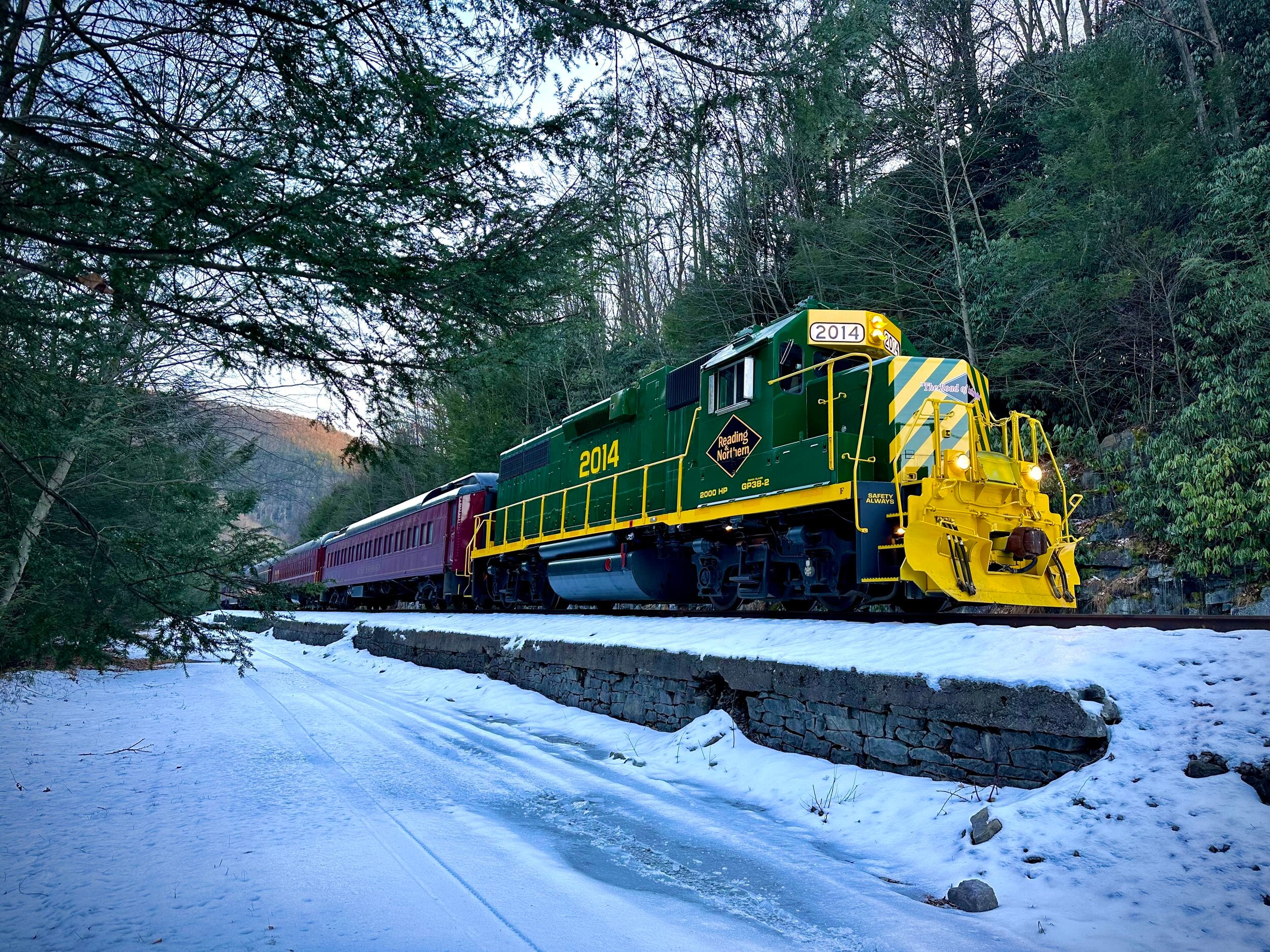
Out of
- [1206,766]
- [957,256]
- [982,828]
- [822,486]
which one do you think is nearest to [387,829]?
[982,828]

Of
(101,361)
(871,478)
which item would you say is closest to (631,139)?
(101,361)

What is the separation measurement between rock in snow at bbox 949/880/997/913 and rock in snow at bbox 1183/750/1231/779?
1119 mm

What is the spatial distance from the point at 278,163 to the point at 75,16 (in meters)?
0.96

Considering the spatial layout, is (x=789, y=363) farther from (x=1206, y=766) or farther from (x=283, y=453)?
(x=1206, y=766)

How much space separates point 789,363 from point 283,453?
17.0ft

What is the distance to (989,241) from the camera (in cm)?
1642

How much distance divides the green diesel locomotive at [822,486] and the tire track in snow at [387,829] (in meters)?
4.28

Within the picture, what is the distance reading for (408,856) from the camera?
4020 millimetres

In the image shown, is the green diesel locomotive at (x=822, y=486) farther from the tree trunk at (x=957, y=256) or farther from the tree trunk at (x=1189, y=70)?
the tree trunk at (x=1189, y=70)

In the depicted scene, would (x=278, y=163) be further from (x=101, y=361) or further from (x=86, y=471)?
(x=86, y=471)

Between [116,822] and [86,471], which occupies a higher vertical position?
[86,471]

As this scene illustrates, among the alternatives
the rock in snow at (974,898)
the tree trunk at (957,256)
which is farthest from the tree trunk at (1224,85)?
the rock in snow at (974,898)

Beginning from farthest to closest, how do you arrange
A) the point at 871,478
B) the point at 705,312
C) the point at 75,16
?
the point at 705,312 → the point at 871,478 → the point at 75,16

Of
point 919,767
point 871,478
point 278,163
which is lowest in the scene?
point 919,767
